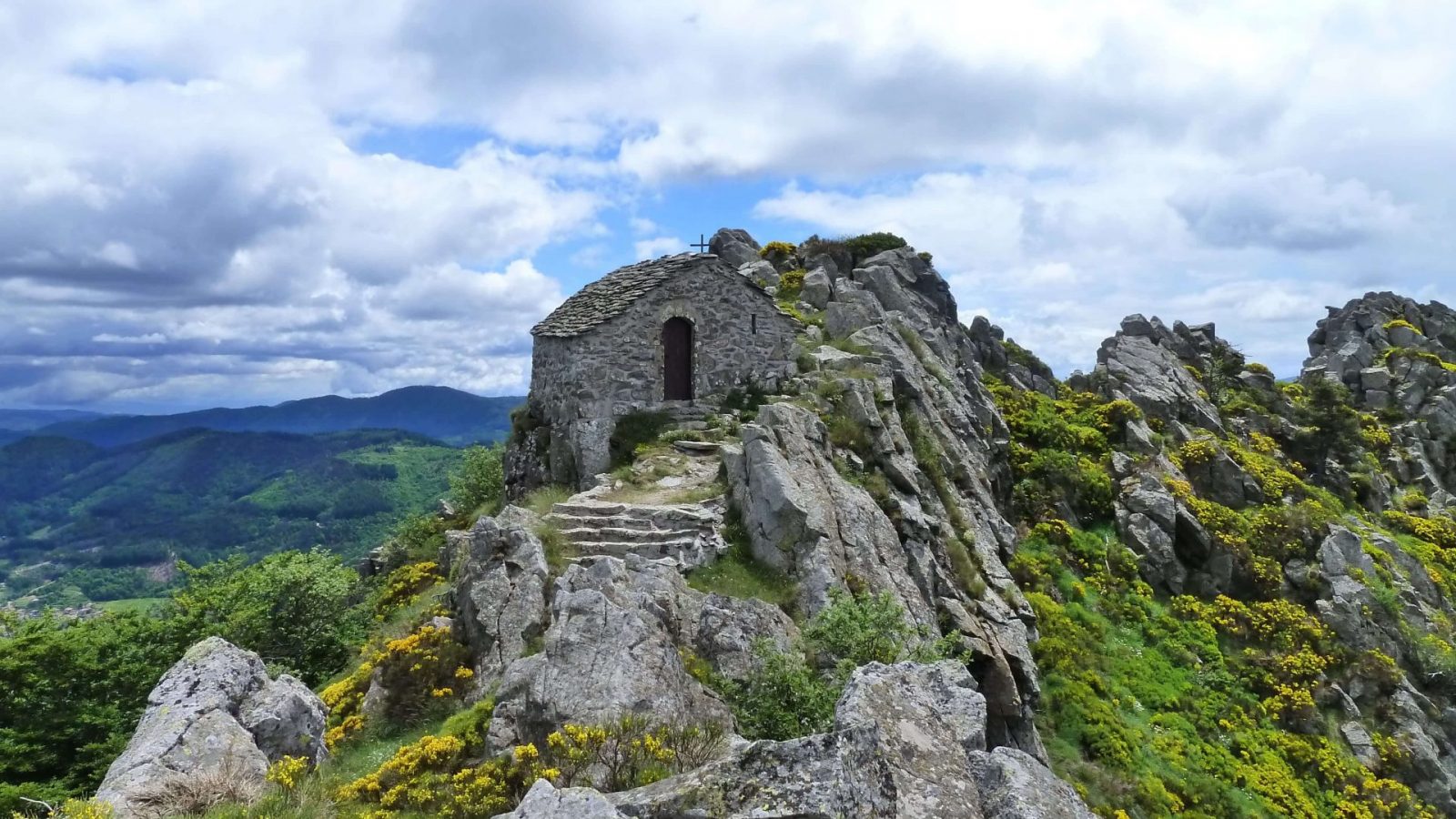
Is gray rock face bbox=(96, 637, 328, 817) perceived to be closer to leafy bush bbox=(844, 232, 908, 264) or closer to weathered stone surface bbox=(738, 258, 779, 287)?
weathered stone surface bbox=(738, 258, 779, 287)

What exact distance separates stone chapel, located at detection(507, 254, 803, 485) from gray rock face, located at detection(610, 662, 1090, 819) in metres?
18.3

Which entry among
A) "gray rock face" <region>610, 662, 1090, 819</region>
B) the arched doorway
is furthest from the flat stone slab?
"gray rock face" <region>610, 662, 1090, 819</region>

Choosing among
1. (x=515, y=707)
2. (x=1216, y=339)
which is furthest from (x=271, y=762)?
(x=1216, y=339)

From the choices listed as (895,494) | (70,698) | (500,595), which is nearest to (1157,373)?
(895,494)

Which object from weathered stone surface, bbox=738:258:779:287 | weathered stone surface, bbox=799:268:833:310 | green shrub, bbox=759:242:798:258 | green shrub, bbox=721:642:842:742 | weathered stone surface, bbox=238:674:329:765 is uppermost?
green shrub, bbox=759:242:798:258

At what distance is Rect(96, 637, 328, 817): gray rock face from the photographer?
34.2 feet

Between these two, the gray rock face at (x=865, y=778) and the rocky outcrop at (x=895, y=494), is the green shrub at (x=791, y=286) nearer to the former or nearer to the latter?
the rocky outcrop at (x=895, y=494)

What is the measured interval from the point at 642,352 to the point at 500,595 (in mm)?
12890

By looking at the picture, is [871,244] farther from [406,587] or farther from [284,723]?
[284,723]

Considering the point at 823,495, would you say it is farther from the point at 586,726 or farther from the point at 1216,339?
the point at 1216,339

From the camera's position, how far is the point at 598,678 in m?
11.2

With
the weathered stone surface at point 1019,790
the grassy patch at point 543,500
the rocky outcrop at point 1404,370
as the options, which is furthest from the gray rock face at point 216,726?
the rocky outcrop at point 1404,370

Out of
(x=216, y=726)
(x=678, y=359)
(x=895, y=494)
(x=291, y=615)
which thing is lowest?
(x=291, y=615)

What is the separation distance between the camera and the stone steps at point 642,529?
1797 cm
